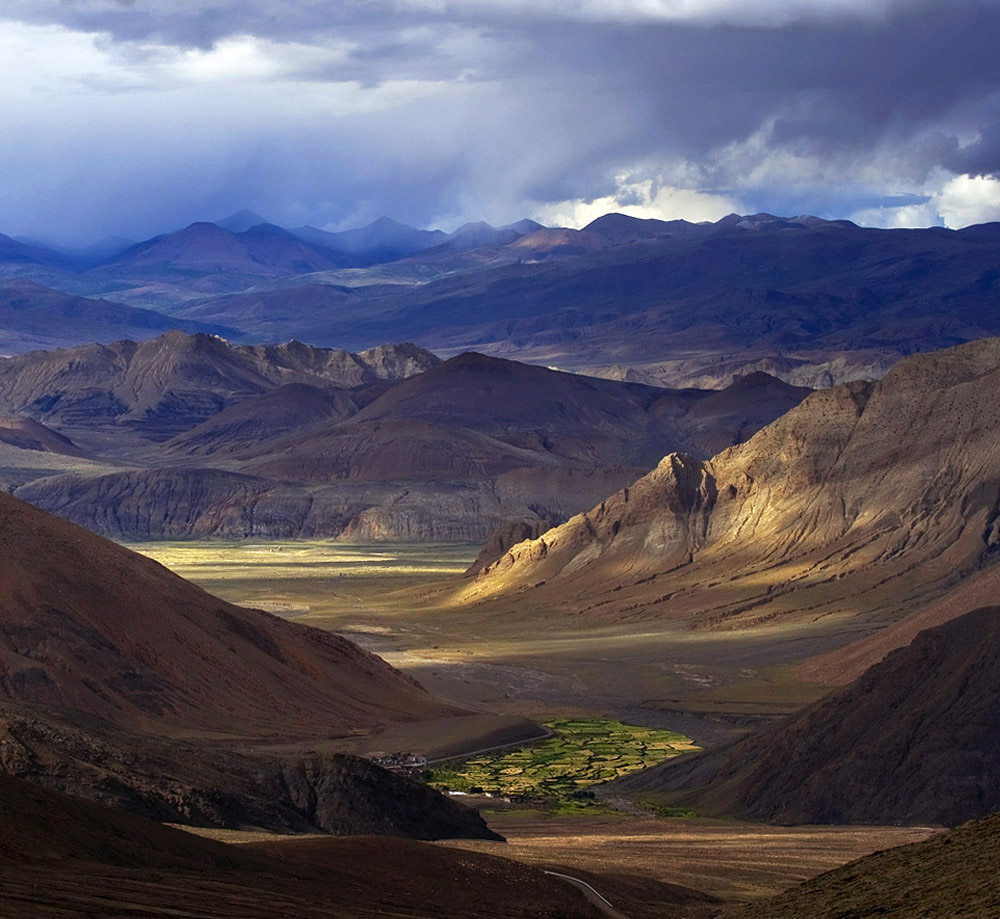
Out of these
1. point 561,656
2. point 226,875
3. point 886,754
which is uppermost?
point 226,875

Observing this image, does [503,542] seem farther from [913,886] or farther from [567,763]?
[913,886]

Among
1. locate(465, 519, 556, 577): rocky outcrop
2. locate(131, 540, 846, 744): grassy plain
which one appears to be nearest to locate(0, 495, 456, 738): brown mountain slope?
locate(131, 540, 846, 744): grassy plain

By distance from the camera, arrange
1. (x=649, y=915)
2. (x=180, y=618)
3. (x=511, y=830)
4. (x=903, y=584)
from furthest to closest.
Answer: (x=903, y=584)
(x=180, y=618)
(x=511, y=830)
(x=649, y=915)

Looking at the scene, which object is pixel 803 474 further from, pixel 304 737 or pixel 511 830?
pixel 511 830

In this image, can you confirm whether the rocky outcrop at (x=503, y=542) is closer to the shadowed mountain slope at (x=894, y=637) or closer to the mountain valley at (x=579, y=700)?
the mountain valley at (x=579, y=700)

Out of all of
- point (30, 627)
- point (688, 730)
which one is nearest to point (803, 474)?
point (688, 730)

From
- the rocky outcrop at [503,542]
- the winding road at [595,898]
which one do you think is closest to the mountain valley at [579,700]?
the winding road at [595,898]

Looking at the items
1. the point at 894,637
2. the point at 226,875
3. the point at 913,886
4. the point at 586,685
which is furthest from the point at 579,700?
the point at 913,886
